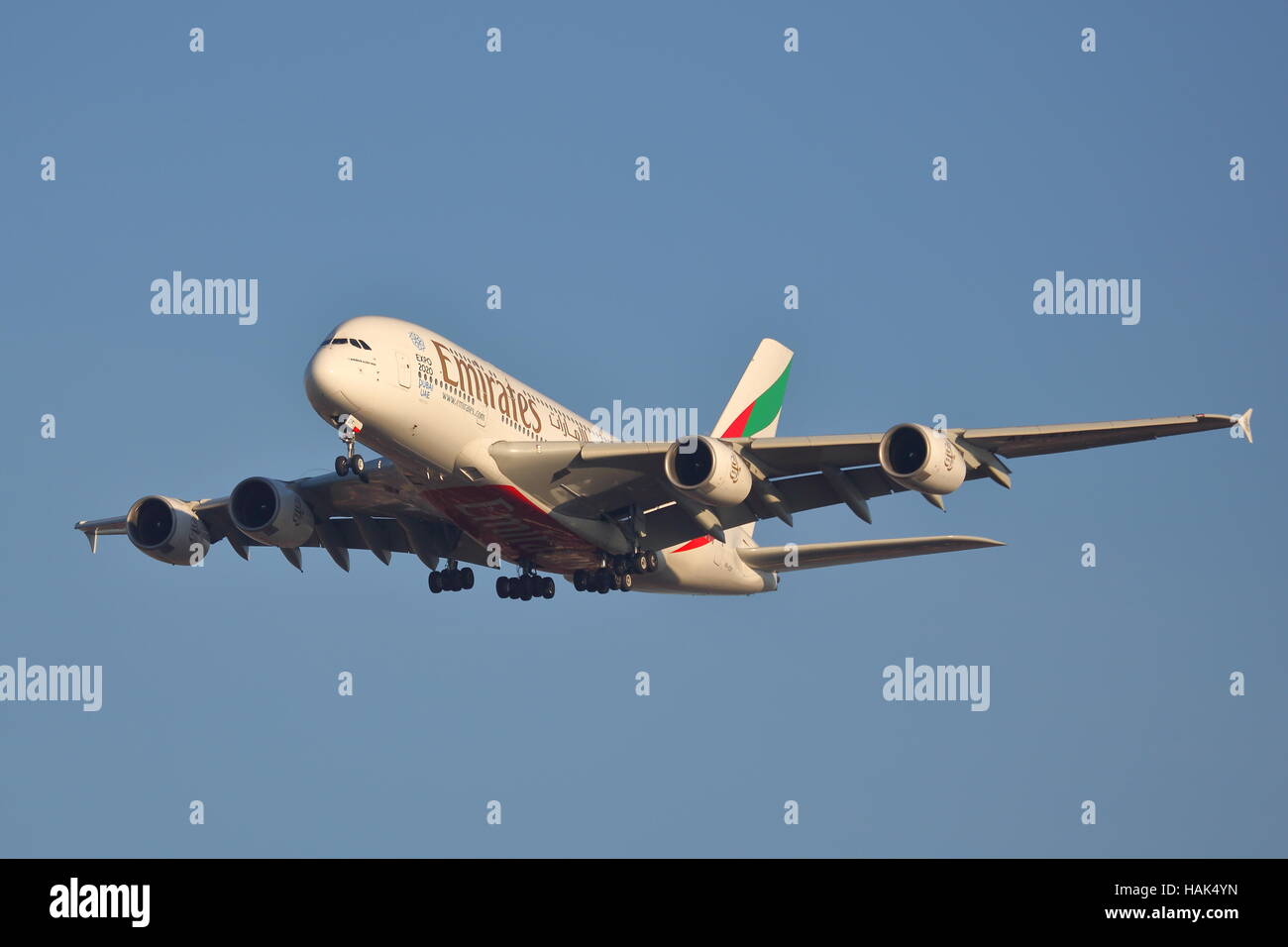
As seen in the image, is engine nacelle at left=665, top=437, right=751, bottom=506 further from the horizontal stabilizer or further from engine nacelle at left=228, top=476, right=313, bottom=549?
engine nacelle at left=228, top=476, right=313, bottom=549

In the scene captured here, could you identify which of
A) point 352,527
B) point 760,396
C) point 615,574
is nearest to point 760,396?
point 760,396

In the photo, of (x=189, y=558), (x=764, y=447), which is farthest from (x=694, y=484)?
(x=189, y=558)

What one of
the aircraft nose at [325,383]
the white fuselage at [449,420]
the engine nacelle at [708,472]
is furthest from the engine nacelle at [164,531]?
the engine nacelle at [708,472]

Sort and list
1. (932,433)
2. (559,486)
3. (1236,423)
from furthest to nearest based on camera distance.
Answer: (559,486), (932,433), (1236,423)

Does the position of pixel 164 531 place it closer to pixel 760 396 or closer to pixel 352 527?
pixel 352 527

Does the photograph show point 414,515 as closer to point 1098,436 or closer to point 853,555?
point 853,555
